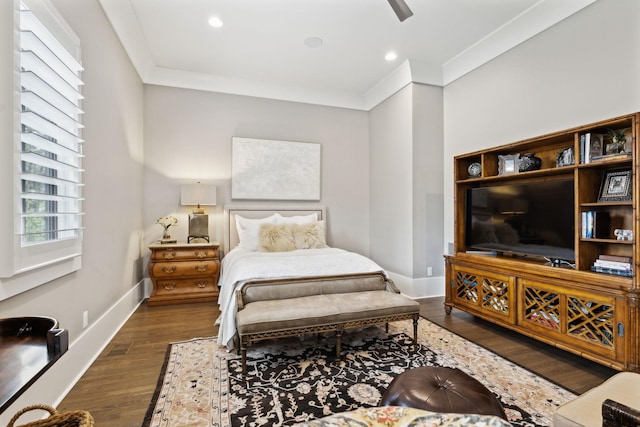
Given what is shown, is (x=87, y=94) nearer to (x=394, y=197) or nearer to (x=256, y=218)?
(x=256, y=218)

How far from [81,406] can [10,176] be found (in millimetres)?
1420

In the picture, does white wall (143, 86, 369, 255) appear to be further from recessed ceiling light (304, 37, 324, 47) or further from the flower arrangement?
recessed ceiling light (304, 37, 324, 47)

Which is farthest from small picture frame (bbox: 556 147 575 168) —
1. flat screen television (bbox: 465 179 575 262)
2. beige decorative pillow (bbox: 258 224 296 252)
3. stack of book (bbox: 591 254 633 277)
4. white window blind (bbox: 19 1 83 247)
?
white window blind (bbox: 19 1 83 247)

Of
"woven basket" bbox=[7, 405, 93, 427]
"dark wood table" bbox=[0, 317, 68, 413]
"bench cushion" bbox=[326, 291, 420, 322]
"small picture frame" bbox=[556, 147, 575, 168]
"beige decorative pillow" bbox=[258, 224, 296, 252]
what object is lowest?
"bench cushion" bbox=[326, 291, 420, 322]

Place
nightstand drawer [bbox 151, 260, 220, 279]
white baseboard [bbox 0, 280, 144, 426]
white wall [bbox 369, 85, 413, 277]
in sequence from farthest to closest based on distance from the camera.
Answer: white wall [bbox 369, 85, 413, 277], nightstand drawer [bbox 151, 260, 220, 279], white baseboard [bbox 0, 280, 144, 426]

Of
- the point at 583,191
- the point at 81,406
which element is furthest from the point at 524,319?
the point at 81,406

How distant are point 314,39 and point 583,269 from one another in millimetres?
3491

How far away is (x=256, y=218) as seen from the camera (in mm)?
4805

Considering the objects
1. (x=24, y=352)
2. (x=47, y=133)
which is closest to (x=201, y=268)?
(x=47, y=133)

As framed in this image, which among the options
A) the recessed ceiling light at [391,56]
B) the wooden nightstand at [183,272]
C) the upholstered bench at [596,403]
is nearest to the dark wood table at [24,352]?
the upholstered bench at [596,403]

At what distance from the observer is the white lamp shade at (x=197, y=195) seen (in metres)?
4.22

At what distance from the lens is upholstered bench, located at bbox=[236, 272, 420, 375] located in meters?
2.35

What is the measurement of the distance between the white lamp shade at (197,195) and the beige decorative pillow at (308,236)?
1.21m

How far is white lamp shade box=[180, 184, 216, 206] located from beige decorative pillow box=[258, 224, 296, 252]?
85cm
